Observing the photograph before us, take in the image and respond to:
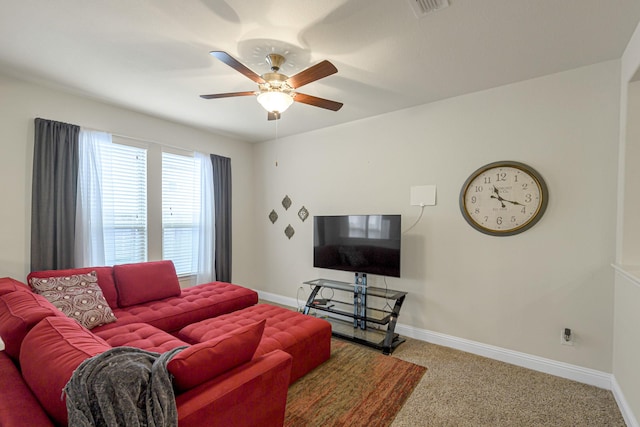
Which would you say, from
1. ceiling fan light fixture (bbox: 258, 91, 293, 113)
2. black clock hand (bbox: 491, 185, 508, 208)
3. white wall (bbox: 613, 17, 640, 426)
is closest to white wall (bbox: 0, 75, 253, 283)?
ceiling fan light fixture (bbox: 258, 91, 293, 113)

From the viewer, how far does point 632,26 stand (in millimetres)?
1942

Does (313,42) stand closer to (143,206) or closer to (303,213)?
(303,213)

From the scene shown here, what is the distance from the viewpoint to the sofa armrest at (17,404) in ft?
3.32

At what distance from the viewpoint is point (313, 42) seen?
7.13ft

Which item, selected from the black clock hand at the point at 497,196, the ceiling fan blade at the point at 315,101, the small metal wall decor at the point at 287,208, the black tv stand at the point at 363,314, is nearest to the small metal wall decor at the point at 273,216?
the small metal wall decor at the point at 287,208

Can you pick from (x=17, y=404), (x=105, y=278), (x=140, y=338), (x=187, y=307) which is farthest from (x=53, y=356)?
(x=105, y=278)

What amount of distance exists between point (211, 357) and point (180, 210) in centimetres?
326

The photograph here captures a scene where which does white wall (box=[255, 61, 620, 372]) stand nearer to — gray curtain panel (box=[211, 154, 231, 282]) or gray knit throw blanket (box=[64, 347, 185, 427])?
gray curtain panel (box=[211, 154, 231, 282])

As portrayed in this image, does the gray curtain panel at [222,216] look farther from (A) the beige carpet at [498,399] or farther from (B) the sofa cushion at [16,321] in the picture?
(A) the beige carpet at [498,399]

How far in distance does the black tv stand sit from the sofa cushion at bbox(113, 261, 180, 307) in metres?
1.67

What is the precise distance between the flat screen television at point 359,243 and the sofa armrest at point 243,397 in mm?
1895

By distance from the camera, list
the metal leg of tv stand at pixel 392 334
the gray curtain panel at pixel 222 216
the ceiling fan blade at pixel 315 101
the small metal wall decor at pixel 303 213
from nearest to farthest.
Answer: the ceiling fan blade at pixel 315 101 < the metal leg of tv stand at pixel 392 334 < the small metal wall decor at pixel 303 213 < the gray curtain panel at pixel 222 216

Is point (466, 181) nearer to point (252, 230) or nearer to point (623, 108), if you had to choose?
point (623, 108)

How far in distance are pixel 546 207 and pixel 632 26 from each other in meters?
1.37
